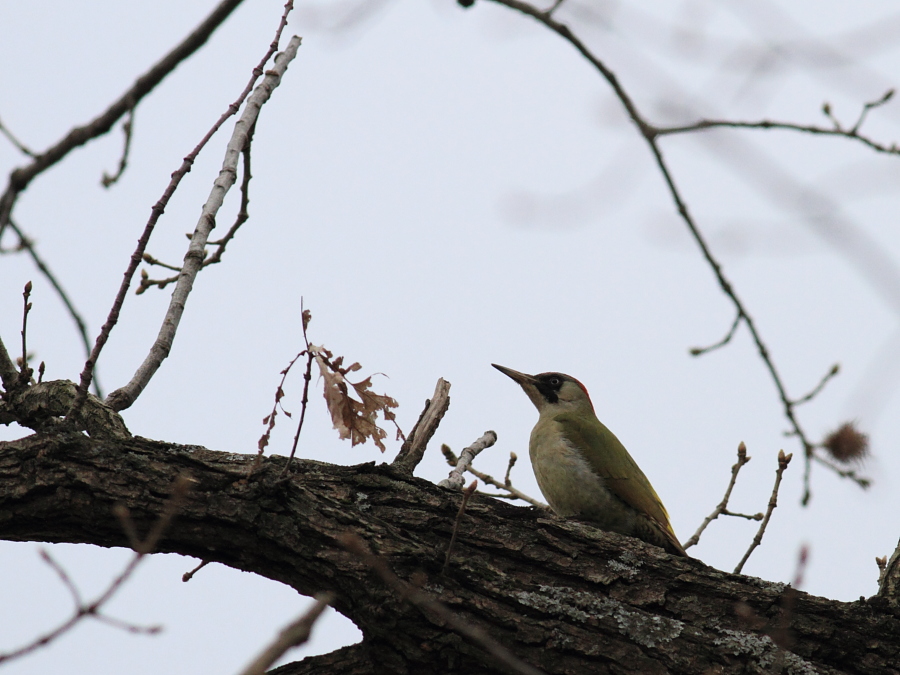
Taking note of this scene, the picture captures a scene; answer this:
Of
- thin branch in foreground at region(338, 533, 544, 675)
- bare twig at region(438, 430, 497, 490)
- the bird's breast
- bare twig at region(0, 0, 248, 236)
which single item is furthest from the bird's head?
bare twig at region(0, 0, 248, 236)

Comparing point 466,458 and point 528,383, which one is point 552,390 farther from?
point 466,458

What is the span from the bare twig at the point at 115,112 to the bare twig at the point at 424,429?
2.35 m

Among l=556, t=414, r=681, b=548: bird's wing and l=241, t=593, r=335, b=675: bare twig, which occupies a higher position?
l=556, t=414, r=681, b=548: bird's wing

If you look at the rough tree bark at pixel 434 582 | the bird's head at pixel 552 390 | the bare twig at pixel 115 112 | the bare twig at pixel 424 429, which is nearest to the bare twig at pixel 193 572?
the rough tree bark at pixel 434 582

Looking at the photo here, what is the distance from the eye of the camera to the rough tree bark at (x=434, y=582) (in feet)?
10.8

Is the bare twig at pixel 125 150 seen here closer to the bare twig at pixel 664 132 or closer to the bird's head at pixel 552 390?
the bare twig at pixel 664 132

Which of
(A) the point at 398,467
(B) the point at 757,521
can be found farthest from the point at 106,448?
(B) the point at 757,521

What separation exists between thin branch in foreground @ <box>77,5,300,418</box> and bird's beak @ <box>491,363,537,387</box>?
3.60 metres

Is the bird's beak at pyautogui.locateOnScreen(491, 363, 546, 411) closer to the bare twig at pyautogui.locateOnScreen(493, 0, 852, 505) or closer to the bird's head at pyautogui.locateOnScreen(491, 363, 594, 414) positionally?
the bird's head at pyautogui.locateOnScreen(491, 363, 594, 414)

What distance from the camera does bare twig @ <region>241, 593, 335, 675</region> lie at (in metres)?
1.53

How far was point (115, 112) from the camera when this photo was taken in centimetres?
203

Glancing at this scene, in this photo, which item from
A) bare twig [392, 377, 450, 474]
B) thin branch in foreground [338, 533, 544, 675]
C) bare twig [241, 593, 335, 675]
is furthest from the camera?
bare twig [392, 377, 450, 474]

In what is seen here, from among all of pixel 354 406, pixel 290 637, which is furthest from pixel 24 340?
pixel 290 637

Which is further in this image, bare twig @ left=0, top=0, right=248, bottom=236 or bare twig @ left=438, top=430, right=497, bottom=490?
bare twig @ left=438, top=430, right=497, bottom=490
